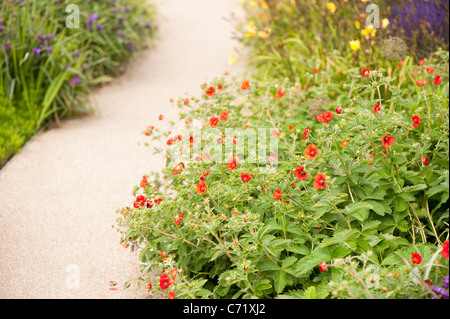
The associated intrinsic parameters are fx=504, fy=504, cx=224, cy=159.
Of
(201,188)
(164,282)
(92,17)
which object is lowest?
(164,282)

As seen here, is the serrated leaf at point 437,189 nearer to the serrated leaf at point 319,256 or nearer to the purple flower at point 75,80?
the serrated leaf at point 319,256

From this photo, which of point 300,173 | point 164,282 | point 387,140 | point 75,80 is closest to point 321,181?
point 300,173

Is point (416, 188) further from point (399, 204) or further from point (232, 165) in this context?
point (232, 165)

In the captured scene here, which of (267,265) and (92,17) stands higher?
(92,17)

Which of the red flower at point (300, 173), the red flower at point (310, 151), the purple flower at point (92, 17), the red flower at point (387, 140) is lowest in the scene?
the red flower at point (300, 173)

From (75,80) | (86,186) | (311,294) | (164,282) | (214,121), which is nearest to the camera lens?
(311,294)

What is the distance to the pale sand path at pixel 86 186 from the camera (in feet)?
8.46

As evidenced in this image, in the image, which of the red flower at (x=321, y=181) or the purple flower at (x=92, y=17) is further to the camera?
the purple flower at (x=92, y=17)

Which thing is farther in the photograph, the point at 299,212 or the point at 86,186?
the point at 86,186

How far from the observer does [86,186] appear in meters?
3.45

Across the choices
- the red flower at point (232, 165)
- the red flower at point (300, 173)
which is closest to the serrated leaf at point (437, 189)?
the red flower at point (300, 173)

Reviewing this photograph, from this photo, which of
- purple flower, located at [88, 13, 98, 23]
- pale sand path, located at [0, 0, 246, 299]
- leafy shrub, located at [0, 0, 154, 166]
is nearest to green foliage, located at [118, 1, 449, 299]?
pale sand path, located at [0, 0, 246, 299]

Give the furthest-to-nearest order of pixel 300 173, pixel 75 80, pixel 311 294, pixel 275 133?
1. pixel 75 80
2. pixel 275 133
3. pixel 300 173
4. pixel 311 294
